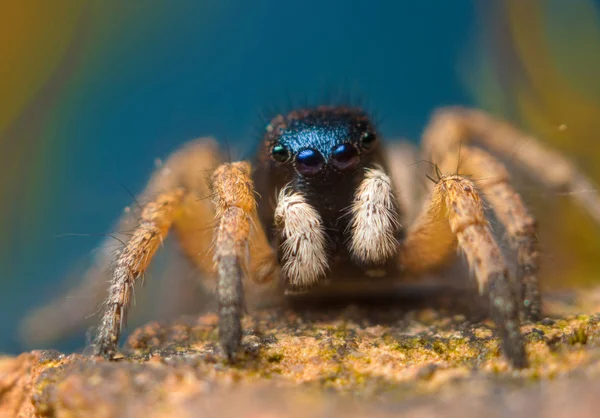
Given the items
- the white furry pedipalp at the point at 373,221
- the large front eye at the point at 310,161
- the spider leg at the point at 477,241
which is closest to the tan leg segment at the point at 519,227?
the spider leg at the point at 477,241

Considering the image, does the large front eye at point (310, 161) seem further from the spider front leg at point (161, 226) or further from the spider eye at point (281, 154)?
the spider front leg at point (161, 226)

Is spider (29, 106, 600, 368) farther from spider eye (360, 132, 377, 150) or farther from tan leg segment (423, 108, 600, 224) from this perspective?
tan leg segment (423, 108, 600, 224)

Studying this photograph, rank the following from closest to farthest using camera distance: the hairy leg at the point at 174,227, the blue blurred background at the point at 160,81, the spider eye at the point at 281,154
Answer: the spider eye at the point at 281,154, the hairy leg at the point at 174,227, the blue blurred background at the point at 160,81

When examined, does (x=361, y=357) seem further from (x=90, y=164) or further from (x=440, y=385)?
(x=90, y=164)

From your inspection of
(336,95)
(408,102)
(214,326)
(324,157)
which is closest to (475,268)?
(324,157)

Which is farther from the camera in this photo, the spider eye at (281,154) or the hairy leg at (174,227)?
the hairy leg at (174,227)

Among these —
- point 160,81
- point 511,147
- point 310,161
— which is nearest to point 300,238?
point 310,161

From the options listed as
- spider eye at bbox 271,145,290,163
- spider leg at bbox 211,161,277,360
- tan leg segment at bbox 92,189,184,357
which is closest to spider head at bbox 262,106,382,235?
spider eye at bbox 271,145,290,163
